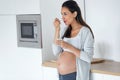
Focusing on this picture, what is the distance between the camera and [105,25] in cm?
234

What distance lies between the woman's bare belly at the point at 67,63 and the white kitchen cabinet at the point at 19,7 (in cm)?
50

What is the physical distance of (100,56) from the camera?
2.41 metres

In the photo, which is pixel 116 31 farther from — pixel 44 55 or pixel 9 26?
pixel 9 26

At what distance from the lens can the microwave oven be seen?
2217mm

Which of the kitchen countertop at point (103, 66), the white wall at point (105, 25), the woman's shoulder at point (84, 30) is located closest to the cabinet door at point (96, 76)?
the kitchen countertop at point (103, 66)

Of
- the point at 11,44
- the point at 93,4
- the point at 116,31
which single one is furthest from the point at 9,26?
the point at 116,31

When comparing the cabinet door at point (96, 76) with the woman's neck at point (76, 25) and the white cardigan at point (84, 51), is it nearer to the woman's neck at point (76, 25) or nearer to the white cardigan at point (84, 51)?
the white cardigan at point (84, 51)

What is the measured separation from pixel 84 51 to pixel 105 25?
0.62 meters

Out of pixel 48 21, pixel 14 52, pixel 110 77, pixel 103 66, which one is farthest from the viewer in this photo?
pixel 14 52

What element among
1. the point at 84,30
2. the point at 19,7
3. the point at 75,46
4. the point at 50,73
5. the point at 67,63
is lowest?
the point at 50,73

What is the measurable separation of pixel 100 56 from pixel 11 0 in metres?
0.90

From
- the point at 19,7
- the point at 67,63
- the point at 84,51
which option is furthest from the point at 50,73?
the point at 19,7

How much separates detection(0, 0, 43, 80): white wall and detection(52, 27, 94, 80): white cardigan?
1.62 feet

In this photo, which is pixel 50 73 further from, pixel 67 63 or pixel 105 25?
pixel 105 25
